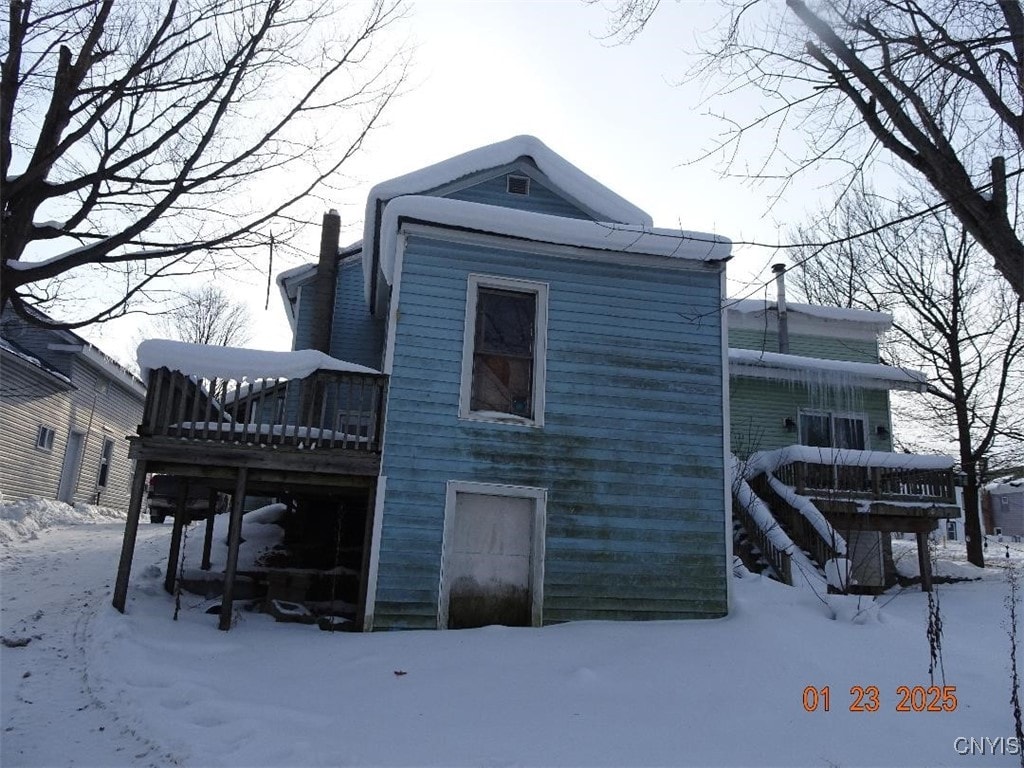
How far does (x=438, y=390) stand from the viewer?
9.15 m

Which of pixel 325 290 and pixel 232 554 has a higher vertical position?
pixel 325 290

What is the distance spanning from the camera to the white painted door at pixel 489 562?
8797mm

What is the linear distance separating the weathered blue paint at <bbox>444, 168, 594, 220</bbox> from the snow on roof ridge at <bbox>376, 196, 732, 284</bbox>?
1.53m

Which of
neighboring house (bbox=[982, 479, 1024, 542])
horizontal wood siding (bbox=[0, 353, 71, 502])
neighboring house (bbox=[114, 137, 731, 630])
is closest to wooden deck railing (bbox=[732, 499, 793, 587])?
neighboring house (bbox=[114, 137, 731, 630])

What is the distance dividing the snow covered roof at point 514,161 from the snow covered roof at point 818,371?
7.49 metres

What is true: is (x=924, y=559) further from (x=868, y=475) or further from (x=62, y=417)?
(x=62, y=417)

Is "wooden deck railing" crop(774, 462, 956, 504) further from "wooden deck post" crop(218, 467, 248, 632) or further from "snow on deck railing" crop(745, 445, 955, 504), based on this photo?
"wooden deck post" crop(218, 467, 248, 632)

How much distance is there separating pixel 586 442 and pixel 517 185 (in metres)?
4.58

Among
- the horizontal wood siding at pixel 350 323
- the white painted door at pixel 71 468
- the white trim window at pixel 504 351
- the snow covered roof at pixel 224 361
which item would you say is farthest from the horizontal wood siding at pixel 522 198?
the white painted door at pixel 71 468

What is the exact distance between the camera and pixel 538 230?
9758 mm

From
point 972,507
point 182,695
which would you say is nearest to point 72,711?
point 182,695

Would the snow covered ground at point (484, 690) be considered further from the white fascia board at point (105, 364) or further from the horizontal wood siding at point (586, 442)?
the white fascia board at point (105, 364)

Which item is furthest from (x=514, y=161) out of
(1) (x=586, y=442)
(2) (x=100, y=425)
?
(2) (x=100, y=425)

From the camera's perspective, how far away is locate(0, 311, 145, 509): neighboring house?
58.7 ft
